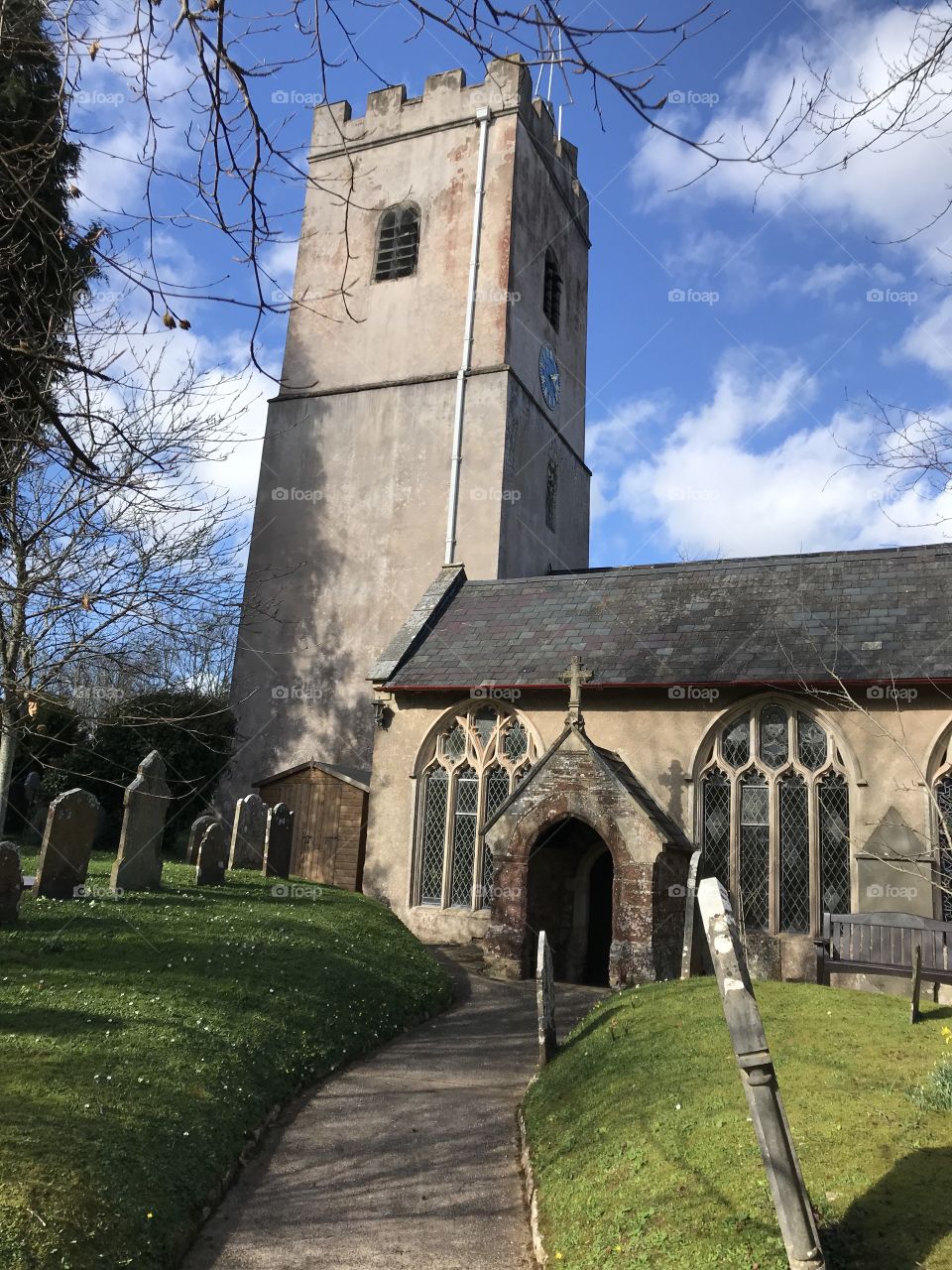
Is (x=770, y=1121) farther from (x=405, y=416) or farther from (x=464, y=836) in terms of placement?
(x=405, y=416)

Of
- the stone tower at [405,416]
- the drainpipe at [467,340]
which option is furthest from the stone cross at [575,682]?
the drainpipe at [467,340]

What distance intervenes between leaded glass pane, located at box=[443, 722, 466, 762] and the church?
0.13ft

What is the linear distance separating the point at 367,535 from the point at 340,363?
5.47 meters

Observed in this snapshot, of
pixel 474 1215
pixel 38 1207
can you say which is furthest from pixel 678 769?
pixel 38 1207

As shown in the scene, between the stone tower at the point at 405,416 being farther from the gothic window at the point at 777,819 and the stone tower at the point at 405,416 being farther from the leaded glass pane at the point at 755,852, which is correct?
the leaded glass pane at the point at 755,852

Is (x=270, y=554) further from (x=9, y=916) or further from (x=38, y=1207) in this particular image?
(x=38, y=1207)

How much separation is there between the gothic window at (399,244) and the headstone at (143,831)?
1871cm

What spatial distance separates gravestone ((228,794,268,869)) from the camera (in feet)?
57.0

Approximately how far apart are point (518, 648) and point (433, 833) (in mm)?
3688

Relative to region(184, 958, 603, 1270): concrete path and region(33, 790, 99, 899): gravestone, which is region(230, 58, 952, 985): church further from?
region(33, 790, 99, 899): gravestone

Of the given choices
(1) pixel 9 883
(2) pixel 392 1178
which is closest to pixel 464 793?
(1) pixel 9 883

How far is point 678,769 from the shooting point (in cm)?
1534

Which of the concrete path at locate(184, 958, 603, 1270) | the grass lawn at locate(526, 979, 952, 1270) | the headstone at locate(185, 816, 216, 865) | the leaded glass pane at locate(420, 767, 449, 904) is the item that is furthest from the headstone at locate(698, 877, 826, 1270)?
the leaded glass pane at locate(420, 767, 449, 904)

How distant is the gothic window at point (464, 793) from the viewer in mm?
16672
